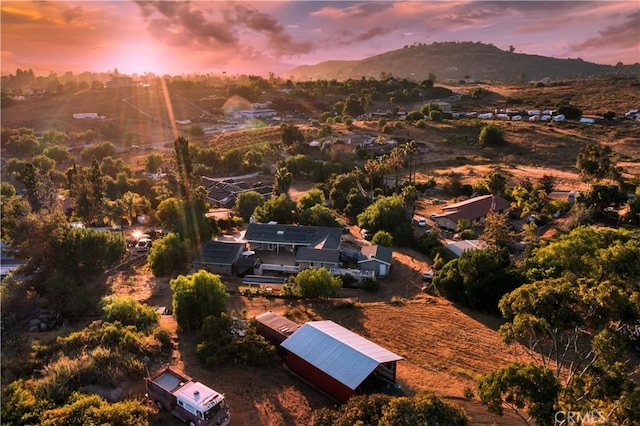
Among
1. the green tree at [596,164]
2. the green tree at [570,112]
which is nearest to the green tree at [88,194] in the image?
the green tree at [596,164]

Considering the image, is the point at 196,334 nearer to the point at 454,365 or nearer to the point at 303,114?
the point at 454,365

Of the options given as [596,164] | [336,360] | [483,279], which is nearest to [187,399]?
[336,360]

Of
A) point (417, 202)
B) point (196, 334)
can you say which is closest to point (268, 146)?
point (417, 202)

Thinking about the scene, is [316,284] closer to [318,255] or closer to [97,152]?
[318,255]

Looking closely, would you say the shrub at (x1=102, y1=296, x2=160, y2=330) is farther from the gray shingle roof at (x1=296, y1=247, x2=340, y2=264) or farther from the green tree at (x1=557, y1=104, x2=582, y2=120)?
the green tree at (x1=557, y1=104, x2=582, y2=120)

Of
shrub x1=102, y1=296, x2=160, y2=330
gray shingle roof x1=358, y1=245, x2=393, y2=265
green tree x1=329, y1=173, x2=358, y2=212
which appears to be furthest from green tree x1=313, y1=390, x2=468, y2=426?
green tree x1=329, y1=173, x2=358, y2=212

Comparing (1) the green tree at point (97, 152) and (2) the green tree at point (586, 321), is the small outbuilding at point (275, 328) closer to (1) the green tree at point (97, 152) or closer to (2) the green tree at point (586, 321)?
(2) the green tree at point (586, 321)
